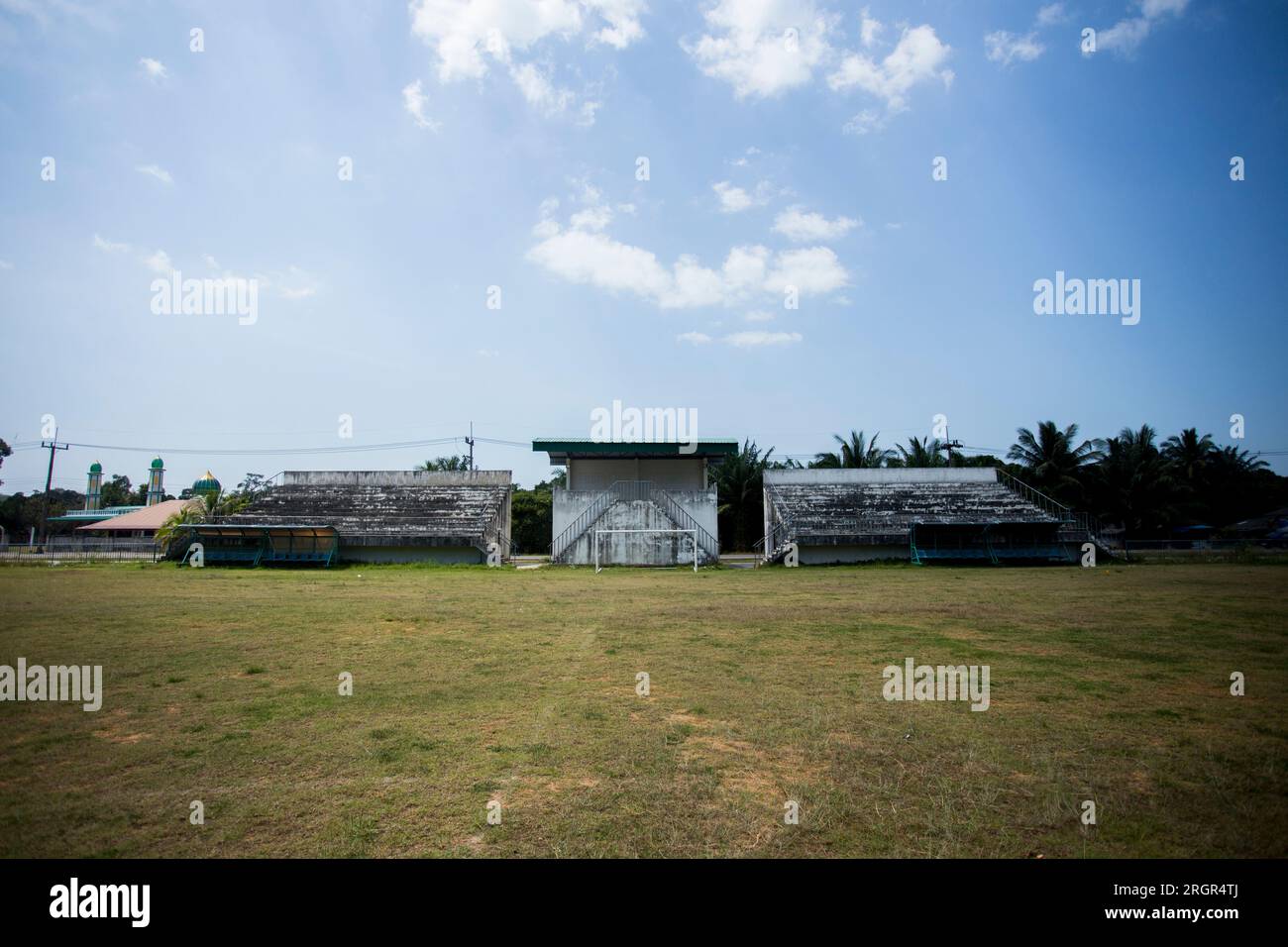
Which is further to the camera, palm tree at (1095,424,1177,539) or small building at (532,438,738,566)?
palm tree at (1095,424,1177,539)

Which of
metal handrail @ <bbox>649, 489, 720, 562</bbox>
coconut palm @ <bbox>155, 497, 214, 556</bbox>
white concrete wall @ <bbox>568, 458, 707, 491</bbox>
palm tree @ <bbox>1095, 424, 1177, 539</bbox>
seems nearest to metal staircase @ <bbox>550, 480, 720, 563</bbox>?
metal handrail @ <bbox>649, 489, 720, 562</bbox>

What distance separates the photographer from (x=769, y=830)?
3.62m

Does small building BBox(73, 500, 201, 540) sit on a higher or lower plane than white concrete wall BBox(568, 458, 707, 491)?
lower

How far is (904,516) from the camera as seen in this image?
1296 inches

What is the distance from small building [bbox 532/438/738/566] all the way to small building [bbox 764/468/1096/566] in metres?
4.35

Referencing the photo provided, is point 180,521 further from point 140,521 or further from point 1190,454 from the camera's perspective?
point 1190,454

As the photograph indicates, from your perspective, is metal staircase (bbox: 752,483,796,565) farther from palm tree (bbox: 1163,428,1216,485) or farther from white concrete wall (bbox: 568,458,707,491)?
palm tree (bbox: 1163,428,1216,485)

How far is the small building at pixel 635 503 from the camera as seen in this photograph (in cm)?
3098

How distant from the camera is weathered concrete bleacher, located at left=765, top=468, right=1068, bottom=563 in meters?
31.1

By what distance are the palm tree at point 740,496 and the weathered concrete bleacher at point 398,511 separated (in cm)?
1457

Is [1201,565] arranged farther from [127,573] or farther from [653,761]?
[127,573]

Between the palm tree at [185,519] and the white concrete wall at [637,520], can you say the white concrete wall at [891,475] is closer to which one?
the white concrete wall at [637,520]
